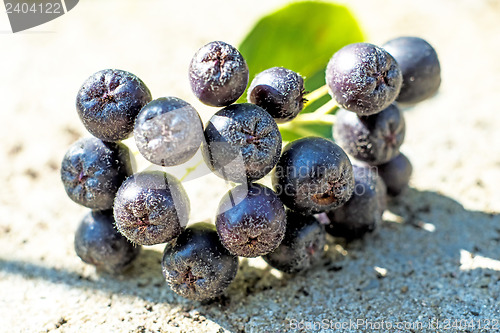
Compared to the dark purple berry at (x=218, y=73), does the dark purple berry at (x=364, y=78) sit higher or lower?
lower

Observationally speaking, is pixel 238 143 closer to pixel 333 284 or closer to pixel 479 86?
pixel 333 284

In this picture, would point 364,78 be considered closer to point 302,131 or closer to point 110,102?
point 302,131

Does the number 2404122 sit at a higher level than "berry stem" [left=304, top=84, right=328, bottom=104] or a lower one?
higher

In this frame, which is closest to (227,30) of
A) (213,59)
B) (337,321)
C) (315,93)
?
(315,93)

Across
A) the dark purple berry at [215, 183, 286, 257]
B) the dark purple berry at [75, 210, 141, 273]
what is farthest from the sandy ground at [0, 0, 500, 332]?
the dark purple berry at [215, 183, 286, 257]

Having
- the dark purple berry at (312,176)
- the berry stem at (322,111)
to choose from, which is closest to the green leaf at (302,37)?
the berry stem at (322,111)

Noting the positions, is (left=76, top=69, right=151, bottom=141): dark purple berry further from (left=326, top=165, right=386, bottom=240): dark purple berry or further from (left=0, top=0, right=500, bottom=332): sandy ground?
(left=326, top=165, right=386, bottom=240): dark purple berry

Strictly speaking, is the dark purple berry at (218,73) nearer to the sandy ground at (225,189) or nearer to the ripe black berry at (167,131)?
the ripe black berry at (167,131)
